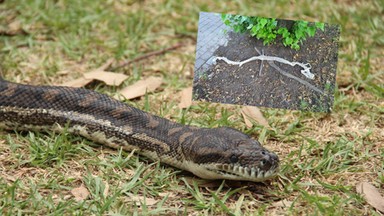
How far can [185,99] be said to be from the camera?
6805 mm

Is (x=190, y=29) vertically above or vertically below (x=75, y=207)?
above

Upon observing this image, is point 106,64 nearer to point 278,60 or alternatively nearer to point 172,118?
point 172,118

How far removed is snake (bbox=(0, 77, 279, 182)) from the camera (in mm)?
4988

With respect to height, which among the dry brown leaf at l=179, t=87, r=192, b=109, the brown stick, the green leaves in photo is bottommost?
the dry brown leaf at l=179, t=87, r=192, b=109

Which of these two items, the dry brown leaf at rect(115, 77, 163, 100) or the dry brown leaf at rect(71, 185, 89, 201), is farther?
the dry brown leaf at rect(115, 77, 163, 100)

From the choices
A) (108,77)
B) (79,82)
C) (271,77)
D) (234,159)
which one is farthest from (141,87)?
(234,159)

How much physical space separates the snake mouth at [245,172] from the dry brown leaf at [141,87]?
208 cm

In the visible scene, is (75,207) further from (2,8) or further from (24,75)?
(2,8)

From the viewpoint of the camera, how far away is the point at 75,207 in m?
4.75

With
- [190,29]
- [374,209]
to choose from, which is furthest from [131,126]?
[190,29]

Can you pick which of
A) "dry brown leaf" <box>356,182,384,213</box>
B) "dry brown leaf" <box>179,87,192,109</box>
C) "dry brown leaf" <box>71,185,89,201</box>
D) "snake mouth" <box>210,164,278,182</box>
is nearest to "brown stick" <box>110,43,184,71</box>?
"dry brown leaf" <box>179,87,192,109</box>

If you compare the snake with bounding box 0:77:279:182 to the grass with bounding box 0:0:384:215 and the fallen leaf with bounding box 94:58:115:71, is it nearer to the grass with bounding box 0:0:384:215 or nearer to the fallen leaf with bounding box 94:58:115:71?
the grass with bounding box 0:0:384:215

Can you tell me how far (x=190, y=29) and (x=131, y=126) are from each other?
298 centimetres

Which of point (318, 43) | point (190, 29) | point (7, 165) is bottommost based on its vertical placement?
point (7, 165)
